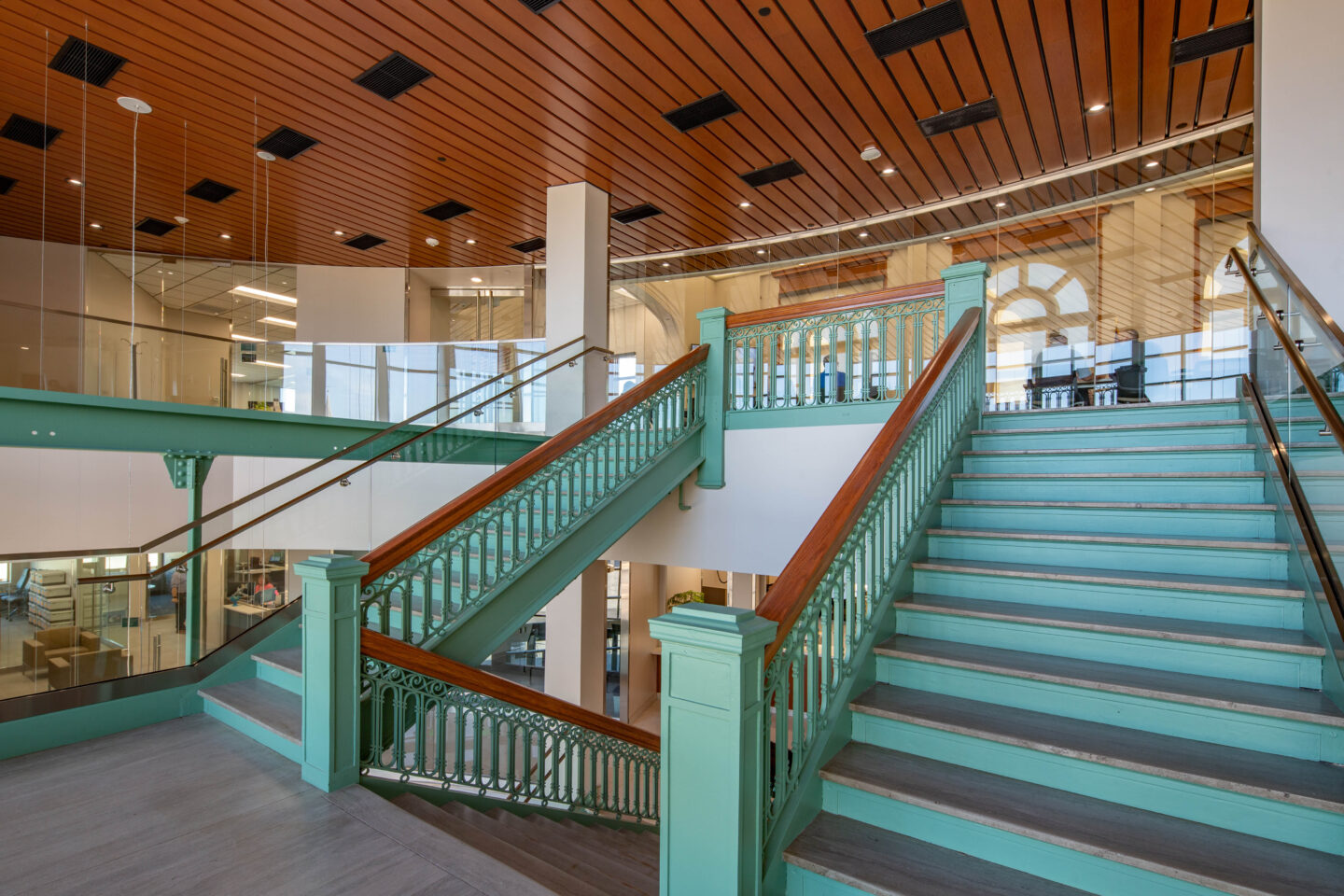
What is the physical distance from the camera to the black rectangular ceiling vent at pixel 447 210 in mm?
7913

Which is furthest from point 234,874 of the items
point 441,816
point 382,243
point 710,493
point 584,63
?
point 382,243

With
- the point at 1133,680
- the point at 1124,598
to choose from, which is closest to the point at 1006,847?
the point at 1133,680

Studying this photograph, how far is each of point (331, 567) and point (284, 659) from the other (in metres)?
1.83

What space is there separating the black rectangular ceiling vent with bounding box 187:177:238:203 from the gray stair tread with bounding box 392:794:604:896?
6999mm

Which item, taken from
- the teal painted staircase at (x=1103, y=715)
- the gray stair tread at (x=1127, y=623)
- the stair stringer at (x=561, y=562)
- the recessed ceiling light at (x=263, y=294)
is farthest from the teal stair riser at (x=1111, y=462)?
the recessed ceiling light at (x=263, y=294)

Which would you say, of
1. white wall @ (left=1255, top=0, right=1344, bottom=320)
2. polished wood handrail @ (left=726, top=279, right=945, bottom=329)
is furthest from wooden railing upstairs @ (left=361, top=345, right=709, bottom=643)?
white wall @ (left=1255, top=0, right=1344, bottom=320)

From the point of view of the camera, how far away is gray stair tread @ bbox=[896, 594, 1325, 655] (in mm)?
2338

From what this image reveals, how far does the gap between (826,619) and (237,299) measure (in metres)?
10.0

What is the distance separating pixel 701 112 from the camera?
5809 millimetres

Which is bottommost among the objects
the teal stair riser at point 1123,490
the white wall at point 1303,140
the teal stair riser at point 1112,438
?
the teal stair riser at point 1123,490

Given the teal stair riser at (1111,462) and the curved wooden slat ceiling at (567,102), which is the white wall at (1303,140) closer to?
the curved wooden slat ceiling at (567,102)

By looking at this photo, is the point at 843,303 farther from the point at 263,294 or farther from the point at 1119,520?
the point at 263,294

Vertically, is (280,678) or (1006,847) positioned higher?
(1006,847)

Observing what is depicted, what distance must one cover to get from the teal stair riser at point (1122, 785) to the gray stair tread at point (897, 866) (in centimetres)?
35
